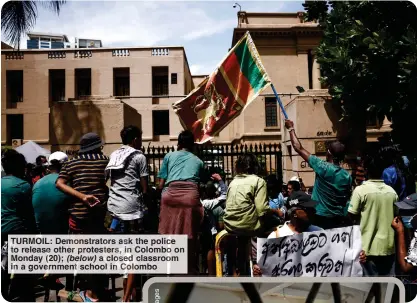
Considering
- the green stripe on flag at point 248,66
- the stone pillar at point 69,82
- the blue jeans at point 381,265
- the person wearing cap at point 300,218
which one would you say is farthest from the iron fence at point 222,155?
the stone pillar at point 69,82

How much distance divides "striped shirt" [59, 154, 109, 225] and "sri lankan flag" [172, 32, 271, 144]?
2.20m

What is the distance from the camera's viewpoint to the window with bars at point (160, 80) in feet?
87.5

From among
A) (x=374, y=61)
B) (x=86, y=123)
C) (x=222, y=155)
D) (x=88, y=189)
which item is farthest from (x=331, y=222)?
(x=374, y=61)

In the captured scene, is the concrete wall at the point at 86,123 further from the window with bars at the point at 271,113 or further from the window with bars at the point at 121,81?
the window with bars at the point at 121,81

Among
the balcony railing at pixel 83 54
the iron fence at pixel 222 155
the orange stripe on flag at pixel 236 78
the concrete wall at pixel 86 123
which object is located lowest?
the iron fence at pixel 222 155

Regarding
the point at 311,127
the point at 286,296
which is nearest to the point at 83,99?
the point at 311,127

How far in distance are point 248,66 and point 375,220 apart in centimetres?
291

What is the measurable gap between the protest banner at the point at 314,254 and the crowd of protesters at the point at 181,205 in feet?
0.34

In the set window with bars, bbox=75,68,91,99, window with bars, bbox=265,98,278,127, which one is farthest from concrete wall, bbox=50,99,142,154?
window with bars, bbox=75,68,91,99

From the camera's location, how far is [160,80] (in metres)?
27.2

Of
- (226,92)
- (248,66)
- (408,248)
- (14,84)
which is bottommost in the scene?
(408,248)

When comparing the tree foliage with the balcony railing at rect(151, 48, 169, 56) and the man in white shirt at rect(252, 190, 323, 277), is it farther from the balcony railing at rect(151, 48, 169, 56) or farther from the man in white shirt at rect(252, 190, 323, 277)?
the balcony railing at rect(151, 48, 169, 56)

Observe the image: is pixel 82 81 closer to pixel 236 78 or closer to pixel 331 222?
pixel 236 78

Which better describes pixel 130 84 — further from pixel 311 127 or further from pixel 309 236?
pixel 309 236
